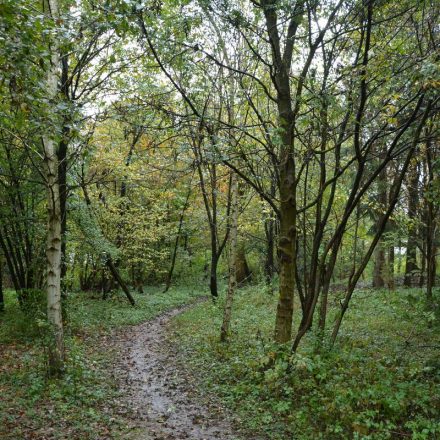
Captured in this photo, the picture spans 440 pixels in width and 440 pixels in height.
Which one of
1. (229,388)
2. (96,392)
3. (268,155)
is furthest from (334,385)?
(268,155)

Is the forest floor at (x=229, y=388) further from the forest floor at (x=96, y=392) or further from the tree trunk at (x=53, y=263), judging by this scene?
the tree trunk at (x=53, y=263)

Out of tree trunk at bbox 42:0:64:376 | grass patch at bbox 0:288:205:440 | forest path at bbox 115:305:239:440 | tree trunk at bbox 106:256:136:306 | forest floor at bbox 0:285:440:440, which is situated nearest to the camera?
forest floor at bbox 0:285:440:440

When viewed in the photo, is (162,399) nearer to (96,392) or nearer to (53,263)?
(96,392)

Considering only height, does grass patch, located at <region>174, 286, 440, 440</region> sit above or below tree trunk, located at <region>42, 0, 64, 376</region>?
below

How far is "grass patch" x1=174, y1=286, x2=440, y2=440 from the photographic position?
5.38 meters

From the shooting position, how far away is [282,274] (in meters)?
7.93

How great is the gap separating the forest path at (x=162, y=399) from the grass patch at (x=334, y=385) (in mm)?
415

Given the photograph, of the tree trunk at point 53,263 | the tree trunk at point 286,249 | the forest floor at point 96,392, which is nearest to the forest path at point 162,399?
the forest floor at point 96,392

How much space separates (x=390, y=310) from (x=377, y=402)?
906 cm

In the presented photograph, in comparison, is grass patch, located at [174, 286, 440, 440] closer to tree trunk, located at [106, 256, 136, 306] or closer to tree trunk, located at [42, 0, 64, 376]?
tree trunk, located at [42, 0, 64, 376]

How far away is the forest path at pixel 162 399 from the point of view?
6.46 meters

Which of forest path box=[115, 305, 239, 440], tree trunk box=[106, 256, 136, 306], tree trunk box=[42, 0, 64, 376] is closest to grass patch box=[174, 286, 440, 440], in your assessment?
forest path box=[115, 305, 239, 440]

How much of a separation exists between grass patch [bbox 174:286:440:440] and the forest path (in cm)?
41

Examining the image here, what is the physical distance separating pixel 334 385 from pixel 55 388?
5.12 m
